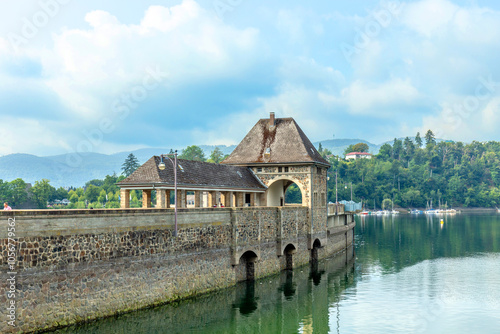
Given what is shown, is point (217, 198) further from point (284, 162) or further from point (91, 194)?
point (91, 194)

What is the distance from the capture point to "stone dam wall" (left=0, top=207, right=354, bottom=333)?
73.5ft

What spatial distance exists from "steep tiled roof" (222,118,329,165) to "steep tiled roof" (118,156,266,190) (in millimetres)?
2016

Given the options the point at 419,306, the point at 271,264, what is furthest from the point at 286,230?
the point at 419,306

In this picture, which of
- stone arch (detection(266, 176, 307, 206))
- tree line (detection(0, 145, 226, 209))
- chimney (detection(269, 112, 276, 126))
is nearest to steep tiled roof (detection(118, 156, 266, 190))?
stone arch (detection(266, 176, 307, 206))

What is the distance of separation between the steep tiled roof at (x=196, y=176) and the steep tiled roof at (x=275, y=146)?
6.61ft

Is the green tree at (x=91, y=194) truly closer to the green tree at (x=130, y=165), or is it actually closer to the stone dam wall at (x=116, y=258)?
the green tree at (x=130, y=165)


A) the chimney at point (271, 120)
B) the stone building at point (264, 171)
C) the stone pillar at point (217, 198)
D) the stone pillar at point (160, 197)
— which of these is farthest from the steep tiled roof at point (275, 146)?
the stone pillar at point (160, 197)

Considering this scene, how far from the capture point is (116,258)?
27078 millimetres

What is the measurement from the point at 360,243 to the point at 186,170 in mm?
43231

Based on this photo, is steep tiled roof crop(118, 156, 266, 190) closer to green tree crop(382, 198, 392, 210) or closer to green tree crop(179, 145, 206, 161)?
green tree crop(179, 145, 206, 161)

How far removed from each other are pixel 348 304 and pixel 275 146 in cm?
2011

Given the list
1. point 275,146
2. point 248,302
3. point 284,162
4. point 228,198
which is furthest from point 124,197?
point 275,146

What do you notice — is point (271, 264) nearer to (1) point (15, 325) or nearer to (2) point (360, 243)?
(1) point (15, 325)

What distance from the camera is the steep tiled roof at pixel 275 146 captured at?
162 ft
